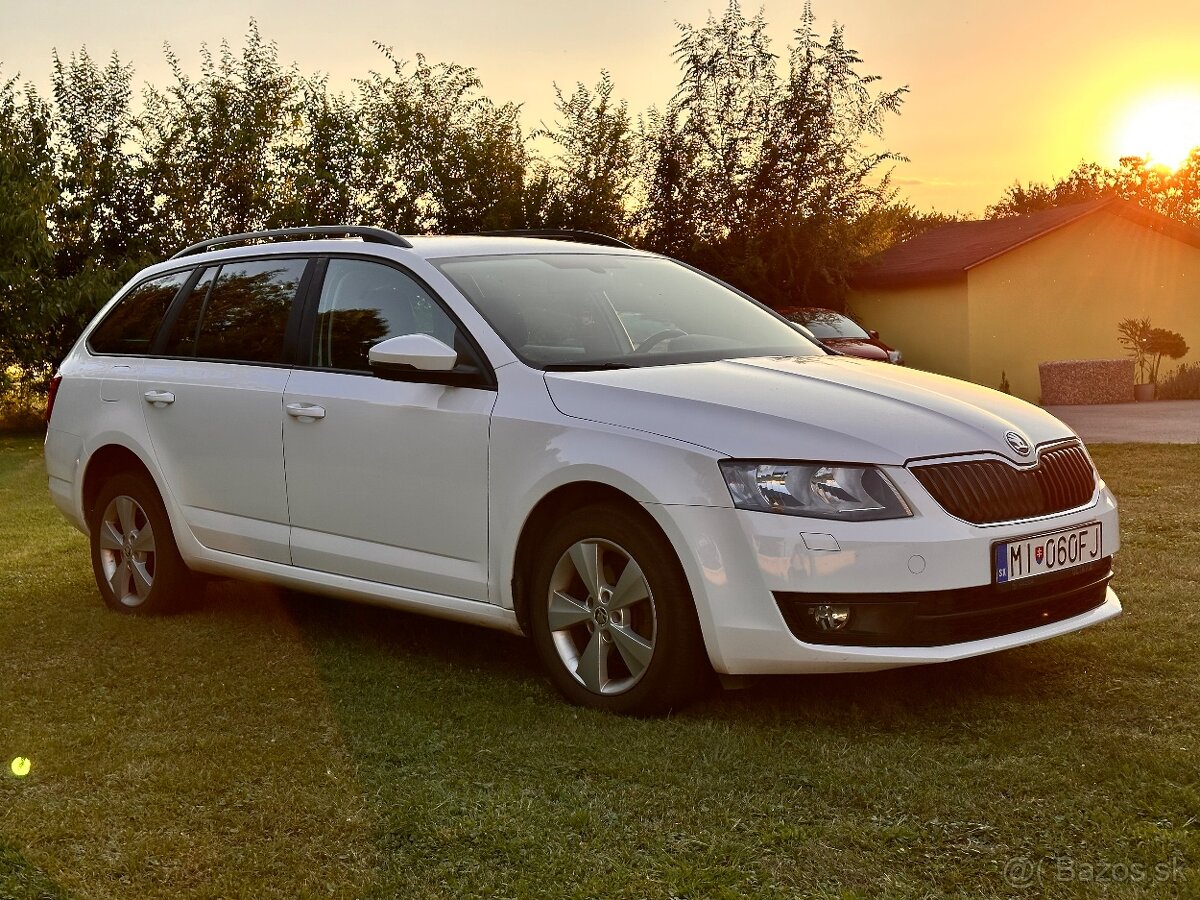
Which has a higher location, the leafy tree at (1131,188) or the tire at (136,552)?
the leafy tree at (1131,188)

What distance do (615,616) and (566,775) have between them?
70 centimetres

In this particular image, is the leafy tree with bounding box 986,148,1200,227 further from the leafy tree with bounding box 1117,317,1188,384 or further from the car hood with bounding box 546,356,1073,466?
the car hood with bounding box 546,356,1073,466

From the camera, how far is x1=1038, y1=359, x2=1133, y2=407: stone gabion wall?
25375 mm

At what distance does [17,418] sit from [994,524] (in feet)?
75.2

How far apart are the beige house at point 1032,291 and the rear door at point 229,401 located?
22.7m

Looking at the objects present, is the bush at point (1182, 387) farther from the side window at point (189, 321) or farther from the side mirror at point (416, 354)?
the side mirror at point (416, 354)

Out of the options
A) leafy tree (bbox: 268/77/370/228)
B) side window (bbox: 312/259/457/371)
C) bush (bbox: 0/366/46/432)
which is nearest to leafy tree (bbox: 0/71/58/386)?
bush (bbox: 0/366/46/432)

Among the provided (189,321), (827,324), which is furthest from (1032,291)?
(189,321)

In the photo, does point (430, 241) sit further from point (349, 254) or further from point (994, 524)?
point (994, 524)

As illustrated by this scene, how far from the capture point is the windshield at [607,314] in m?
5.43

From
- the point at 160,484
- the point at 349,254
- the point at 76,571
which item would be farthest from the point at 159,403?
the point at 76,571

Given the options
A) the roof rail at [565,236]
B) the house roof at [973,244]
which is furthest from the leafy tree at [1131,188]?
the roof rail at [565,236]

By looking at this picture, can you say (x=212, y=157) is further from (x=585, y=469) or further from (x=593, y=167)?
(x=585, y=469)

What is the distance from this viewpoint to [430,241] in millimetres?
6113
